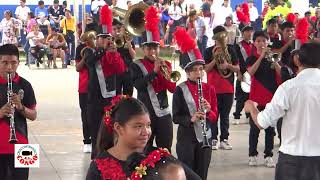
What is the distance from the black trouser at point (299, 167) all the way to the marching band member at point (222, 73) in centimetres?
431

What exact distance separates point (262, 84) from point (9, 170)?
4.20 m

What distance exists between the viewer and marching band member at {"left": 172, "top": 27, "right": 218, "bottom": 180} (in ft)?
23.1

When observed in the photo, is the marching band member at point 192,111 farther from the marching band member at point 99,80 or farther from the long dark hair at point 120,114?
the long dark hair at point 120,114

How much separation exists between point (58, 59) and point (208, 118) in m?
19.9

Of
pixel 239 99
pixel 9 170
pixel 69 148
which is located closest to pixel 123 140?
pixel 9 170

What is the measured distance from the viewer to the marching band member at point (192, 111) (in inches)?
277

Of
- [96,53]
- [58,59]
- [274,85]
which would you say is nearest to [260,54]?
[274,85]

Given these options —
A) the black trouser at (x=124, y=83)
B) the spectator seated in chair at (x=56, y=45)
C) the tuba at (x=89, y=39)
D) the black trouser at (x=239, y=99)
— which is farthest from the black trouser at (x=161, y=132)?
the spectator seated in chair at (x=56, y=45)

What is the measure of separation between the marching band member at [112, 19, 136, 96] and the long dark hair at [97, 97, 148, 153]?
5.34m

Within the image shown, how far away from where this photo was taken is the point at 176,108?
723 cm

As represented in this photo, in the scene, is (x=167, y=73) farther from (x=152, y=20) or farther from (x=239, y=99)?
(x=239, y=99)

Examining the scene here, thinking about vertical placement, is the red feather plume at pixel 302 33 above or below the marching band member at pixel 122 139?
above

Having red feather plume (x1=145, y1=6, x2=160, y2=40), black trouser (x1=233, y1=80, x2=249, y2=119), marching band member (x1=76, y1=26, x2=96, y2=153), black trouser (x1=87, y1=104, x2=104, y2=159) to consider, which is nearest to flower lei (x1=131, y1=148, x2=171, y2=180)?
red feather plume (x1=145, y1=6, x2=160, y2=40)

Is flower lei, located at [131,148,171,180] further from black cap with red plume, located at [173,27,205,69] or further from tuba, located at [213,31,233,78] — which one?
tuba, located at [213,31,233,78]
